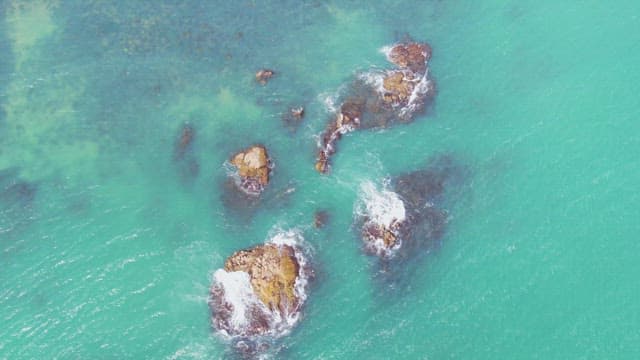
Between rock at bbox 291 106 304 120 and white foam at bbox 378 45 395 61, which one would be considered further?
white foam at bbox 378 45 395 61

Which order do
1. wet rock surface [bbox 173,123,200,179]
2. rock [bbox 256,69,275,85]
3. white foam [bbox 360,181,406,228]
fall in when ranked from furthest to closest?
rock [bbox 256,69,275,85] → wet rock surface [bbox 173,123,200,179] → white foam [bbox 360,181,406,228]

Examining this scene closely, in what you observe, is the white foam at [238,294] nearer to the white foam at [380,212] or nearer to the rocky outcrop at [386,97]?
the white foam at [380,212]

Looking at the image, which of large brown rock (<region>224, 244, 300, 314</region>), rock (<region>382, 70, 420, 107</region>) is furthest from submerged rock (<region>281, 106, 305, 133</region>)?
large brown rock (<region>224, 244, 300, 314</region>)

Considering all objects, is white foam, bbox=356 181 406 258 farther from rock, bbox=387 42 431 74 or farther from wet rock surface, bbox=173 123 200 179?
wet rock surface, bbox=173 123 200 179

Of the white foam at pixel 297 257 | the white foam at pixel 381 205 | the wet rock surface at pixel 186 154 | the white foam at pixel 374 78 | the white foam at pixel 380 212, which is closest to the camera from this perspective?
the white foam at pixel 297 257

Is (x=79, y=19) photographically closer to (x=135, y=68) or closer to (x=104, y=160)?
(x=135, y=68)

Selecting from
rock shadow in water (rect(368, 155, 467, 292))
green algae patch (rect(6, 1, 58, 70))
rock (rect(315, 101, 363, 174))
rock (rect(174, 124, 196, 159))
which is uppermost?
green algae patch (rect(6, 1, 58, 70))

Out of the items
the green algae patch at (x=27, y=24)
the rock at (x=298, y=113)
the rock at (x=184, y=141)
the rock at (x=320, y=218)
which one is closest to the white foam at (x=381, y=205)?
the rock at (x=320, y=218)
